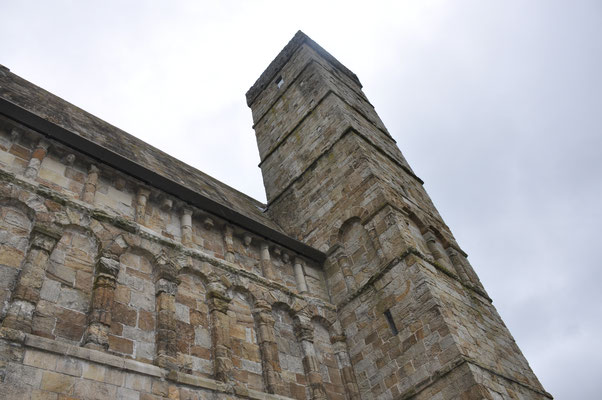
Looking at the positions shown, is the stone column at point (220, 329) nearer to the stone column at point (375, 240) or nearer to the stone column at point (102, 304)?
the stone column at point (102, 304)

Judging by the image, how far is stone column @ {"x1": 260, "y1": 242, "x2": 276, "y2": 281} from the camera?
30.0ft

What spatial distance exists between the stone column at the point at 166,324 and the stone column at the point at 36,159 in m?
2.33

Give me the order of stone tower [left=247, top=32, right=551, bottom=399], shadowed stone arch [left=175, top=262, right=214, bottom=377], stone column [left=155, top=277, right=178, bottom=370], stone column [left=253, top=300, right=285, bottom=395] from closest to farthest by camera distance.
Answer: stone column [left=155, top=277, right=178, bottom=370], shadowed stone arch [left=175, top=262, right=214, bottom=377], stone column [left=253, top=300, right=285, bottom=395], stone tower [left=247, top=32, right=551, bottom=399]

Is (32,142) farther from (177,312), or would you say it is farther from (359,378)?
(359,378)

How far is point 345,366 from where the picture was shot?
8.73 meters

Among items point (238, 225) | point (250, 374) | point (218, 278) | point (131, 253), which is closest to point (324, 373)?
point (250, 374)

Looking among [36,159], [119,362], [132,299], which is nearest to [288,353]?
[132,299]

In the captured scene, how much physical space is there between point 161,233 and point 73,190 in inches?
57.9

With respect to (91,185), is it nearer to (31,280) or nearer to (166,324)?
(31,280)

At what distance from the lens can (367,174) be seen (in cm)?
1092

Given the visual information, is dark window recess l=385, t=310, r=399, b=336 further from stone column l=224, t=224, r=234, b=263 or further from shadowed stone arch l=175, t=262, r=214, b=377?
shadowed stone arch l=175, t=262, r=214, b=377

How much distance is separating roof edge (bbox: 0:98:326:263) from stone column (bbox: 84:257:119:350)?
1.95m

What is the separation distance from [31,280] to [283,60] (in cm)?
1375

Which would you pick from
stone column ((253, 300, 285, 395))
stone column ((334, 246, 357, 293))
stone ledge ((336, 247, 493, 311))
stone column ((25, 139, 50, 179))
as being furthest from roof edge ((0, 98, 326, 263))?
stone column ((253, 300, 285, 395))
